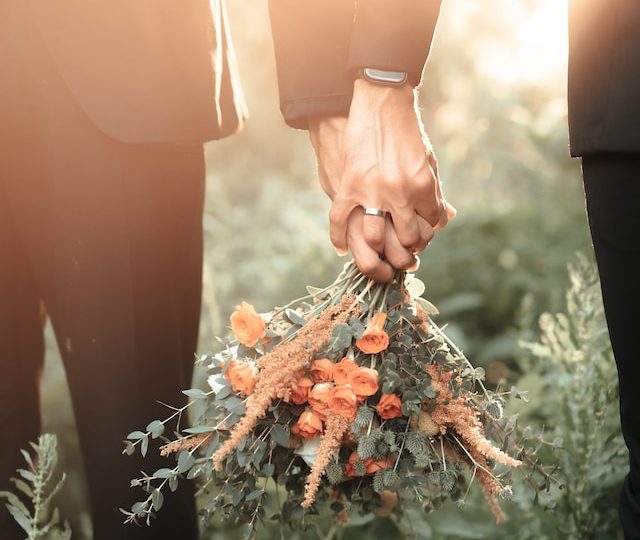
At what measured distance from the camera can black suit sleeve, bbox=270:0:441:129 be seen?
71.9 inches

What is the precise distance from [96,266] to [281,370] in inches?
20.2

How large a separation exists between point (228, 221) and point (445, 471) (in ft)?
11.0

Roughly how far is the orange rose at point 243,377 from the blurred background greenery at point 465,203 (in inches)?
45.2

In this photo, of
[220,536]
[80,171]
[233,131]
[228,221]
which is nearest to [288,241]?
[228,221]

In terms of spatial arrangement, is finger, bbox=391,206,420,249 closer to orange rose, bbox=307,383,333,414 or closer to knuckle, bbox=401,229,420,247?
knuckle, bbox=401,229,420,247

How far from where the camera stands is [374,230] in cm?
178

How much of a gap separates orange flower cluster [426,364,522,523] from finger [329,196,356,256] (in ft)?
0.95

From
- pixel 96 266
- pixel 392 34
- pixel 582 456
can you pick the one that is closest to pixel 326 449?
pixel 96 266

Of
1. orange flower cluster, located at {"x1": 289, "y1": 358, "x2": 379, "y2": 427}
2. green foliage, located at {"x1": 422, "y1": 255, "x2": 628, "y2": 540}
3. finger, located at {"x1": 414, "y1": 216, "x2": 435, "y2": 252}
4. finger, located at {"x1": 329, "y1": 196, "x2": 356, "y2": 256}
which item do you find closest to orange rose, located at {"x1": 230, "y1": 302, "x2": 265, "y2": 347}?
orange flower cluster, located at {"x1": 289, "y1": 358, "x2": 379, "y2": 427}

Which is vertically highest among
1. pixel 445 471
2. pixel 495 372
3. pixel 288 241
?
pixel 445 471

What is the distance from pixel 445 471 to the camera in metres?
1.66

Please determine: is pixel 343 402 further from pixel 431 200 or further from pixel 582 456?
pixel 582 456

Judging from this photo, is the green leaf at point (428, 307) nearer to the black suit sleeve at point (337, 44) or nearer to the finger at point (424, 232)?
the finger at point (424, 232)

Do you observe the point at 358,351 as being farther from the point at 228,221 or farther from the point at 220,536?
the point at 228,221
